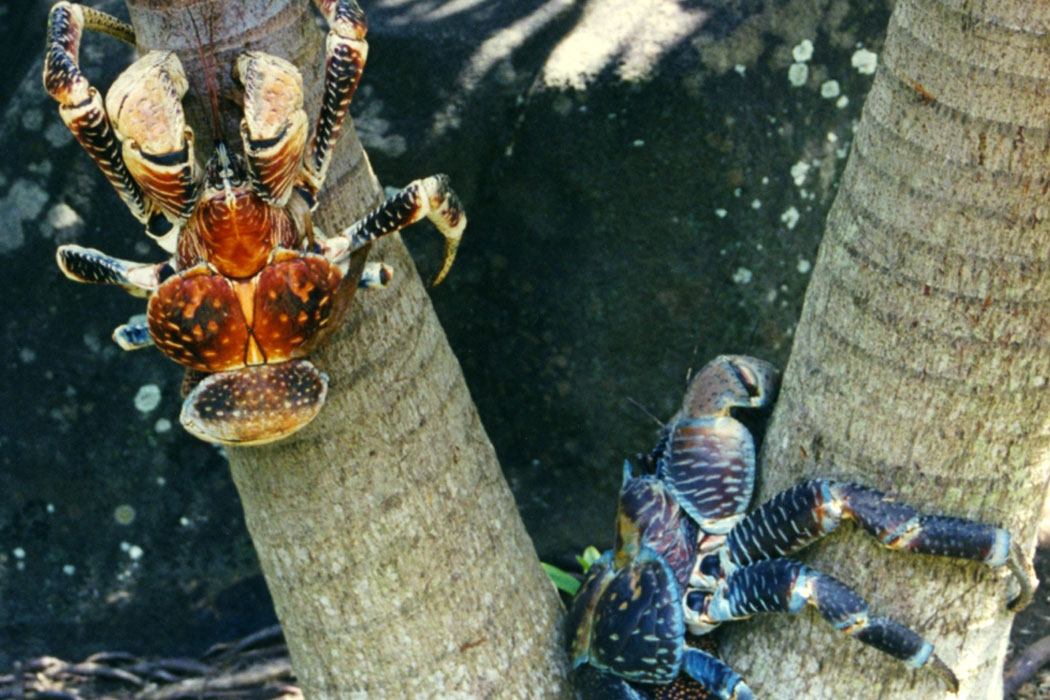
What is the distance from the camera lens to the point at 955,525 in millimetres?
2447

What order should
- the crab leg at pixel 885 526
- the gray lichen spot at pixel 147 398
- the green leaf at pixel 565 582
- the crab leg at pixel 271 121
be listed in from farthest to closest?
the gray lichen spot at pixel 147 398
the green leaf at pixel 565 582
the crab leg at pixel 885 526
the crab leg at pixel 271 121

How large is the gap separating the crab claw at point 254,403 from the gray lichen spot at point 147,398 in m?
1.89

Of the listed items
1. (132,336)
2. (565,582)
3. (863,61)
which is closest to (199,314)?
(132,336)

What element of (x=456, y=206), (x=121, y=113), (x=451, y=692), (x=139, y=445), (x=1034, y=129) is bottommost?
(x=139, y=445)

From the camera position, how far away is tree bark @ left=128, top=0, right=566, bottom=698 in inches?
97.4

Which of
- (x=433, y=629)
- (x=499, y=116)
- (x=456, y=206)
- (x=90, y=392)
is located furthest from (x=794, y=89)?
(x=90, y=392)

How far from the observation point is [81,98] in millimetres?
2211

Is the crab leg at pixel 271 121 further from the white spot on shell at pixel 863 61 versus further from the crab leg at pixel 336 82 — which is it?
the white spot on shell at pixel 863 61

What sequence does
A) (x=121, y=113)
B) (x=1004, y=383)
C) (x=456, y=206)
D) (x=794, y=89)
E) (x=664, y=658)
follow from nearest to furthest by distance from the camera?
(x=121, y=113) < (x=1004, y=383) < (x=456, y=206) < (x=664, y=658) < (x=794, y=89)

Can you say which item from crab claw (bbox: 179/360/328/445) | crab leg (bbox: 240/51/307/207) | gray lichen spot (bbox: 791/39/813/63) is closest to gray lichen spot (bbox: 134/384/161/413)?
crab claw (bbox: 179/360/328/445)

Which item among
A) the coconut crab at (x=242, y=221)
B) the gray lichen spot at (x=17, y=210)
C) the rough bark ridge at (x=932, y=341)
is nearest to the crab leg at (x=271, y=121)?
the coconut crab at (x=242, y=221)

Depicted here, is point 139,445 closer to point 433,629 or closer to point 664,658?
point 433,629

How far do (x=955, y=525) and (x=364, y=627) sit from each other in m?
1.23

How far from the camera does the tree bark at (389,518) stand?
8.12 ft
